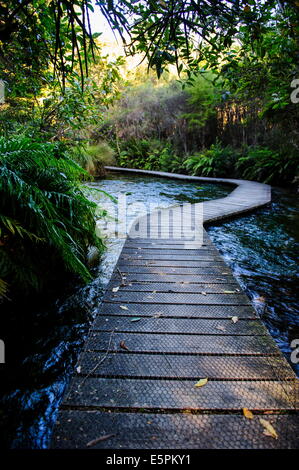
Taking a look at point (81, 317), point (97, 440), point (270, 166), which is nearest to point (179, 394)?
point (97, 440)

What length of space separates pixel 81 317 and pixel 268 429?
1.62 m

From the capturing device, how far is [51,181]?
250cm

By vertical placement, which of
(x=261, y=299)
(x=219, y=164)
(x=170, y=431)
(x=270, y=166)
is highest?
(x=219, y=164)

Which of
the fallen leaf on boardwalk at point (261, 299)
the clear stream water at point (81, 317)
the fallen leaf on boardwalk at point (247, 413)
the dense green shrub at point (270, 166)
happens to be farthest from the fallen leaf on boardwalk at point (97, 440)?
the dense green shrub at point (270, 166)

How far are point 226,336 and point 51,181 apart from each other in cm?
209

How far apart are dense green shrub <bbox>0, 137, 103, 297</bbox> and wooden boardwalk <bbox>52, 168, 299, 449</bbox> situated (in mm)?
643

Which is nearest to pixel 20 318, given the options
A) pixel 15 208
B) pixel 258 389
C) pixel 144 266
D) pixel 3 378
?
pixel 3 378

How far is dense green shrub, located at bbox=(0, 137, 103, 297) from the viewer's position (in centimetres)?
196

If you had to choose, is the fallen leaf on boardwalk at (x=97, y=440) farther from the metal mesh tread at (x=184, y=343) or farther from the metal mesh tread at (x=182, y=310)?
the metal mesh tread at (x=182, y=310)

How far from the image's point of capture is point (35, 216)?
2.04m

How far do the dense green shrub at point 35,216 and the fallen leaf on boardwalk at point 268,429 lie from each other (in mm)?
1539

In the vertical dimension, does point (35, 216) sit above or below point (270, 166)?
below

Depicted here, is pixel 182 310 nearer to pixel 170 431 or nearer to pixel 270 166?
pixel 170 431

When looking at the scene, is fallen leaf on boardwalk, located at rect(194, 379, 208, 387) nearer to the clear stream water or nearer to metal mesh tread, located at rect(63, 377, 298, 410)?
metal mesh tread, located at rect(63, 377, 298, 410)
